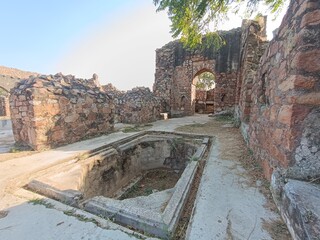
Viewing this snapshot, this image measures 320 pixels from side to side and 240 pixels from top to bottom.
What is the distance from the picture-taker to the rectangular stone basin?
1.63 metres

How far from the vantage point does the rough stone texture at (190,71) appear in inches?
397

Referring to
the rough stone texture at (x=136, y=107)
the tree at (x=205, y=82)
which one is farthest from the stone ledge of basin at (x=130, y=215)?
the tree at (x=205, y=82)

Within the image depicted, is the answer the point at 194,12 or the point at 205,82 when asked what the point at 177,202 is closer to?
the point at 194,12

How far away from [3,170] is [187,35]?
489 centimetres

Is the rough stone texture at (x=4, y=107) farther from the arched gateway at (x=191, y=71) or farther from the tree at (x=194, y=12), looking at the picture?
the tree at (x=194, y=12)

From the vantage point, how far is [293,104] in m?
1.59

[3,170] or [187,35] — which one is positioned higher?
[187,35]

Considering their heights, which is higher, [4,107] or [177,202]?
[4,107]

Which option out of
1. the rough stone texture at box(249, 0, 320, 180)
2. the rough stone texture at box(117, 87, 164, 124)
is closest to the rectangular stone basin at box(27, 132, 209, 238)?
the rough stone texture at box(249, 0, 320, 180)

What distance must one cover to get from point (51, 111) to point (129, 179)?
245 cm

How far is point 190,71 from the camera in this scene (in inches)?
443

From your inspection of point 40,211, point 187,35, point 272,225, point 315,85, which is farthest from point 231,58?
point 40,211

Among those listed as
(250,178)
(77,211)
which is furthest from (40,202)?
(250,178)

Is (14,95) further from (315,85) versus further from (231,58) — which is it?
(231,58)
